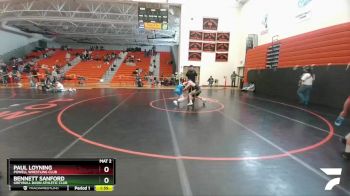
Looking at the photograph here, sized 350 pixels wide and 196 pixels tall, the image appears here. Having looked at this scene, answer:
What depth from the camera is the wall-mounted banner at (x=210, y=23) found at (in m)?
23.8

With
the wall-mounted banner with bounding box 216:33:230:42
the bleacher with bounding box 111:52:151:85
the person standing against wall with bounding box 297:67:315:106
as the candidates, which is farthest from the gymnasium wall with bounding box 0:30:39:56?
the person standing against wall with bounding box 297:67:315:106

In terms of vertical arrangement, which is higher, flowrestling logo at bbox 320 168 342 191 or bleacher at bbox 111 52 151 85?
bleacher at bbox 111 52 151 85

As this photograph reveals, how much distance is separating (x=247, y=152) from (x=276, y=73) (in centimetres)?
1200

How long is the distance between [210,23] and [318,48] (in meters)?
13.8

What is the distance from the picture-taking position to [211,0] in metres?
23.7

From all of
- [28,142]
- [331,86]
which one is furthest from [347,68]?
[28,142]

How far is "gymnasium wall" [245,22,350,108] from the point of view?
31.8 ft

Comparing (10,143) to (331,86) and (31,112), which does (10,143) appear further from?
(331,86)

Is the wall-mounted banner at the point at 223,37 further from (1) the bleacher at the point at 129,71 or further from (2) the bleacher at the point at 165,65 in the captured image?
(1) the bleacher at the point at 129,71

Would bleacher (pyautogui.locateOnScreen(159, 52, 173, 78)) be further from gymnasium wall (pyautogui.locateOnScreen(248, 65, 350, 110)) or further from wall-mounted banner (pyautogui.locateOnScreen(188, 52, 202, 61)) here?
gymnasium wall (pyautogui.locateOnScreen(248, 65, 350, 110))

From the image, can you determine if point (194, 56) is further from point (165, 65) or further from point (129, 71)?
point (165, 65)

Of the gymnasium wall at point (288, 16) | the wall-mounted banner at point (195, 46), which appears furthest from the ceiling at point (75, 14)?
the gymnasium wall at point (288, 16)

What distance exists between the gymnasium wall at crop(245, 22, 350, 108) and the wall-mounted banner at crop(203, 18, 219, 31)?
8.90 m

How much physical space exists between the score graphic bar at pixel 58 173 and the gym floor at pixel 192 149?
687 mm
